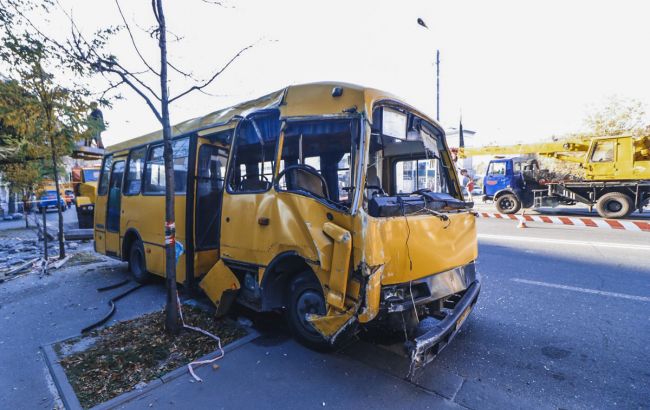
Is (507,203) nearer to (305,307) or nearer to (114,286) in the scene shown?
(305,307)

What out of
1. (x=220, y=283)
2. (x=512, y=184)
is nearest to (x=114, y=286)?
(x=220, y=283)

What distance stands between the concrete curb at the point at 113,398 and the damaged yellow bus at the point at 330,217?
0.57 meters

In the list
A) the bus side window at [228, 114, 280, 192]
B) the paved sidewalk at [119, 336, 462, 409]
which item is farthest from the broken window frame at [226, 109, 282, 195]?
the paved sidewalk at [119, 336, 462, 409]

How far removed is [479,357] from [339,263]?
181cm

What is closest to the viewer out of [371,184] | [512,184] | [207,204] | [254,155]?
[371,184]

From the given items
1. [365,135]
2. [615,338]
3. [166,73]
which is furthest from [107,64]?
[615,338]

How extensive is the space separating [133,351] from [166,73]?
9.78 feet

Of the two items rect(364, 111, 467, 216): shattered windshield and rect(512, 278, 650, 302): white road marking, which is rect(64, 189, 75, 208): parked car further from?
rect(512, 278, 650, 302): white road marking

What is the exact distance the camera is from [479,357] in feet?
11.0

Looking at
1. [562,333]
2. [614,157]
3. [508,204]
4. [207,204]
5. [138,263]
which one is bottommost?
[562,333]

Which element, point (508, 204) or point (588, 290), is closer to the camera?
point (588, 290)

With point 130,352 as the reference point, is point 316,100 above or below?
above

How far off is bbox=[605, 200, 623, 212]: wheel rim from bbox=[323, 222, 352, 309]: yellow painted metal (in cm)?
1550

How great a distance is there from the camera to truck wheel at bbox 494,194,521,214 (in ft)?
52.2
